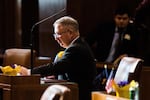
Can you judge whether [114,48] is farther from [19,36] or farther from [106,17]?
[19,36]

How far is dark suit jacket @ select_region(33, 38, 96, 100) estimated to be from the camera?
14.0ft

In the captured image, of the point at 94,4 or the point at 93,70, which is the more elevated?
the point at 94,4

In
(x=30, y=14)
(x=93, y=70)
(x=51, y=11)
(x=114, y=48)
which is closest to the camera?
(x=93, y=70)

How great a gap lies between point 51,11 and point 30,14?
2.22 ft

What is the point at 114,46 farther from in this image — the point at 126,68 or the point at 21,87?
the point at 21,87

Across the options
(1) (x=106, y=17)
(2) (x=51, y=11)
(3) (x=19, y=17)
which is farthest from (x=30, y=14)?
(1) (x=106, y=17)

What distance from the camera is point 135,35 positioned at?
6434 mm

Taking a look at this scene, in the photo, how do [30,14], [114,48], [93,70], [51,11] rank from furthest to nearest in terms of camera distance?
1. [30,14]
2. [51,11]
3. [114,48]
4. [93,70]

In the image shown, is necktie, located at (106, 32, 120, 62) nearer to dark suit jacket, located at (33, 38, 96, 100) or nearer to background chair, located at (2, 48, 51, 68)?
background chair, located at (2, 48, 51, 68)

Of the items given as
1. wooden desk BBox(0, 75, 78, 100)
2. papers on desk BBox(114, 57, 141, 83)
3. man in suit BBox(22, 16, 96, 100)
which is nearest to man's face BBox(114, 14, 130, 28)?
man in suit BBox(22, 16, 96, 100)

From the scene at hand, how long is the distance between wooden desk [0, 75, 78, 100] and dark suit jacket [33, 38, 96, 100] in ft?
0.98

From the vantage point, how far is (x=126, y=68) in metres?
4.28

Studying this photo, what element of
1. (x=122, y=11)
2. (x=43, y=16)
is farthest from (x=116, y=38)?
(x=43, y=16)

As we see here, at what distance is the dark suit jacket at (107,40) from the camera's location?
6.36m
